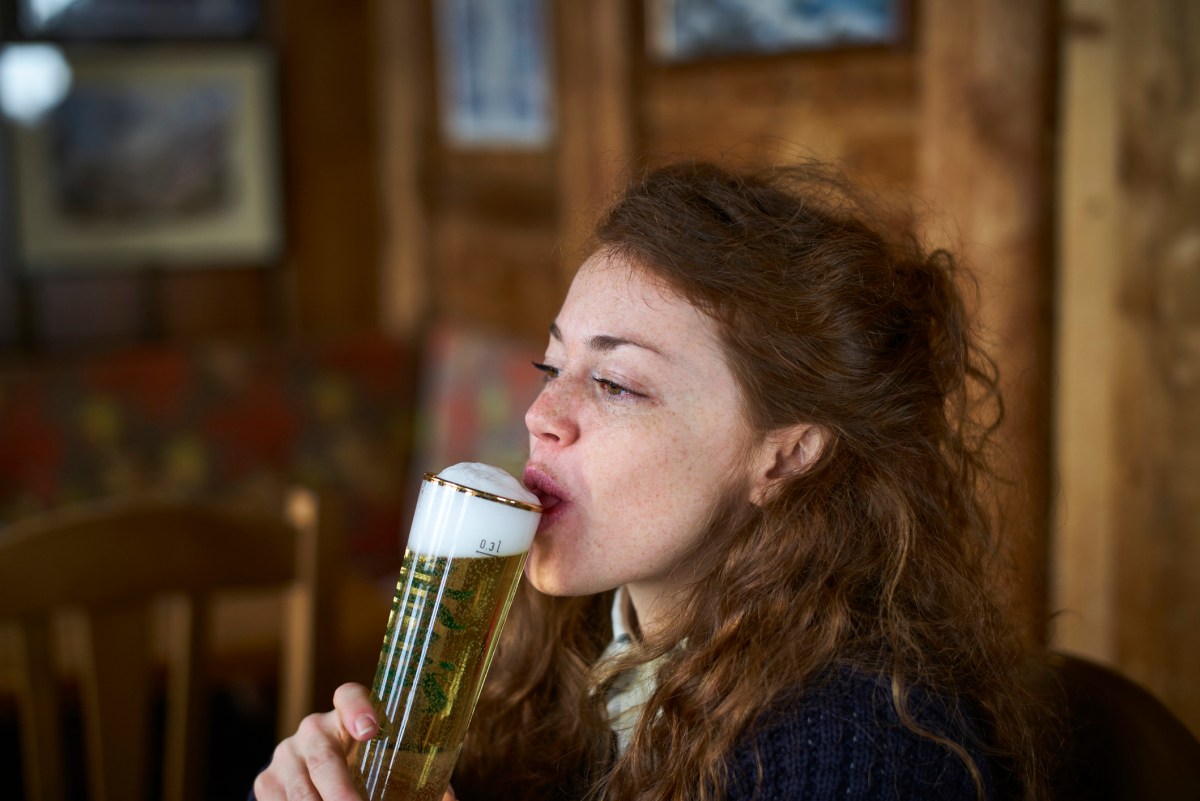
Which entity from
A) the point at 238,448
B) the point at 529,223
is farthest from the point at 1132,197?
the point at 238,448

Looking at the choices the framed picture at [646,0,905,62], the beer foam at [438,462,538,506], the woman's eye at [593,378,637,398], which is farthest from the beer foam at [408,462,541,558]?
the framed picture at [646,0,905,62]

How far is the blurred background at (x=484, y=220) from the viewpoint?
171 centimetres

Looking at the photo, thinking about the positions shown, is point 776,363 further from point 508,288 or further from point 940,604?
point 508,288

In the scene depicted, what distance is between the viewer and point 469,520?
0.91 meters

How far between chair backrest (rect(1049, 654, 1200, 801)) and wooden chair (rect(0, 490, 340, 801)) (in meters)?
0.94

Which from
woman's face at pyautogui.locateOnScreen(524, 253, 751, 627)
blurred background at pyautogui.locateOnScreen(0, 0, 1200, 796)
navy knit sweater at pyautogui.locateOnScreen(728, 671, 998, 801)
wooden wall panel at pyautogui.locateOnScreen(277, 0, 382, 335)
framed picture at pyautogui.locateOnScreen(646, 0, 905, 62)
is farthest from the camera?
wooden wall panel at pyautogui.locateOnScreen(277, 0, 382, 335)

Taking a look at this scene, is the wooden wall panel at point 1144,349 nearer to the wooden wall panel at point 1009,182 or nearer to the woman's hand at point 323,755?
the wooden wall panel at point 1009,182

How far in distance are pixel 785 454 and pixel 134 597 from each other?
88 cm

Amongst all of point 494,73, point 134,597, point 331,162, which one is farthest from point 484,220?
point 134,597

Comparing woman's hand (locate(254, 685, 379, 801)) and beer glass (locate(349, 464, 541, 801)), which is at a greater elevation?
beer glass (locate(349, 464, 541, 801))

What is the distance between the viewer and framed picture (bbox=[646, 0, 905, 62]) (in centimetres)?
205

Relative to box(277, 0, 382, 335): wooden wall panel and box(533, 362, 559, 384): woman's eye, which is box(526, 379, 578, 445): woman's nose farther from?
box(277, 0, 382, 335): wooden wall panel

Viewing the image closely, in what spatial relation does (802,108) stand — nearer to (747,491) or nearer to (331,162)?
(747,491)

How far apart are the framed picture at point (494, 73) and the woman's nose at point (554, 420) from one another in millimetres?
2144
